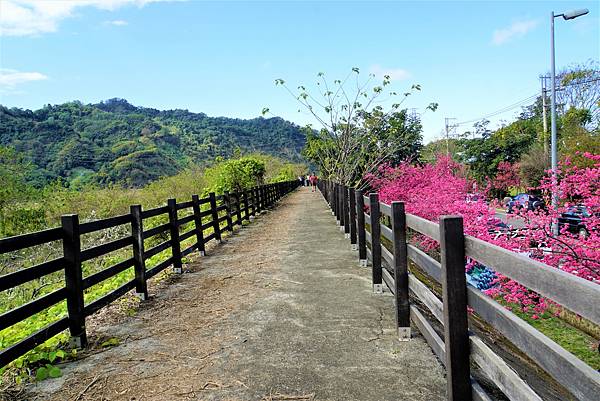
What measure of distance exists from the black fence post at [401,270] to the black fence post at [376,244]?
135 centimetres

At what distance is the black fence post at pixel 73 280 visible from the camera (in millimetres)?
3979

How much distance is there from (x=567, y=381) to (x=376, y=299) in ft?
12.1

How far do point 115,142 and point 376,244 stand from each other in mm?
71184

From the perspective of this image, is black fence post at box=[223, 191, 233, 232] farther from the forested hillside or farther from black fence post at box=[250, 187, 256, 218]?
the forested hillside

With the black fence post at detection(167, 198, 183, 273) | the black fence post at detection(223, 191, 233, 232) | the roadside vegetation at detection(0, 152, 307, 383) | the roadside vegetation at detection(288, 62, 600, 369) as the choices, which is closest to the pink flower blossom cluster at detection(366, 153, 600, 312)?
the roadside vegetation at detection(288, 62, 600, 369)

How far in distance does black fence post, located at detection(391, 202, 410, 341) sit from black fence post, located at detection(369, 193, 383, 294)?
1352mm

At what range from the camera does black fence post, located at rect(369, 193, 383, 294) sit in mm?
5133

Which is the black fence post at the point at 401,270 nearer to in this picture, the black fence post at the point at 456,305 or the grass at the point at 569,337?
the black fence post at the point at 456,305

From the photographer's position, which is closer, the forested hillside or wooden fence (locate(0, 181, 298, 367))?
wooden fence (locate(0, 181, 298, 367))

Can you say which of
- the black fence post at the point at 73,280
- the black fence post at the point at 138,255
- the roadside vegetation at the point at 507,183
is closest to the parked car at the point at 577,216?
the roadside vegetation at the point at 507,183

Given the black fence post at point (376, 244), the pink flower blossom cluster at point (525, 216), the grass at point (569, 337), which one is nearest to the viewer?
the black fence post at point (376, 244)

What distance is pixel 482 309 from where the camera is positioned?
222cm

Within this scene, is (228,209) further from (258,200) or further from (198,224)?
(258,200)

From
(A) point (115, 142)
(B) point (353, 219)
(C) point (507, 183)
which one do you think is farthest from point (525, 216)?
(A) point (115, 142)
